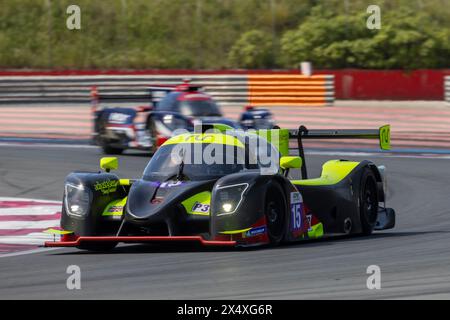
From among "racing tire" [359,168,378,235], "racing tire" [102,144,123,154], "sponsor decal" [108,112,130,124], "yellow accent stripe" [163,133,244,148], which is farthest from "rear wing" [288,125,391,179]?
"racing tire" [102,144,123,154]

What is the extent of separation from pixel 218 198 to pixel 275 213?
60 cm

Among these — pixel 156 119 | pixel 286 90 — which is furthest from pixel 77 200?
pixel 286 90

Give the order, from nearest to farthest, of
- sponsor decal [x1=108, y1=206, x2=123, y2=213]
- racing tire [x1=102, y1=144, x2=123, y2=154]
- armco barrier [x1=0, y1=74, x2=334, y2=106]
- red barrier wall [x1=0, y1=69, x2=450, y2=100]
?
sponsor decal [x1=108, y1=206, x2=123, y2=213] < racing tire [x1=102, y1=144, x2=123, y2=154] < armco barrier [x1=0, y1=74, x2=334, y2=106] < red barrier wall [x1=0, y1=69, x2=450, y2=100]

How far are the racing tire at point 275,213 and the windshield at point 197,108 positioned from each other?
1096 cm

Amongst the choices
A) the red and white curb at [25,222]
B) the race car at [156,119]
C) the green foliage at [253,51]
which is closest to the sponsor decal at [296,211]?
the red and white curb at [25,222]

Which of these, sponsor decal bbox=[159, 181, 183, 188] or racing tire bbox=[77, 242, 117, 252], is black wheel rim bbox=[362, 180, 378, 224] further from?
racing tire bbox=[77, 242, 117, 252]

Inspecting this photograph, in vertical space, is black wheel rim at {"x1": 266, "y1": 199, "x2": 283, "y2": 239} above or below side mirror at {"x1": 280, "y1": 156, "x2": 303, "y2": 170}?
below

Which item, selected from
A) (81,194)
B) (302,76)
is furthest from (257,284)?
(302,76)

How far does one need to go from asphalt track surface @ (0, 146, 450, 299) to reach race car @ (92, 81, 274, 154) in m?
8.32

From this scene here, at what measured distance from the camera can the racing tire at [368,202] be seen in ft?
36.9

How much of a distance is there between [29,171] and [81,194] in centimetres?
835

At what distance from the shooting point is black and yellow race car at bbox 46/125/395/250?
31.0 ft

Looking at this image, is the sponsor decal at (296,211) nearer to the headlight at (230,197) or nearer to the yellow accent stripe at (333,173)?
the yellow accent stripe at (333,173)
